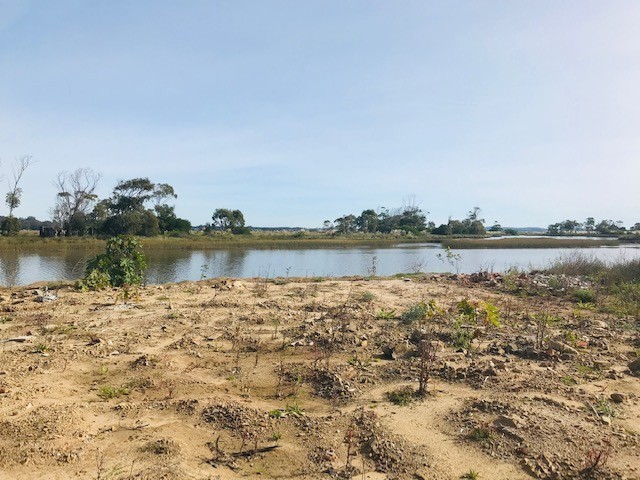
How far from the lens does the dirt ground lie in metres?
3.16

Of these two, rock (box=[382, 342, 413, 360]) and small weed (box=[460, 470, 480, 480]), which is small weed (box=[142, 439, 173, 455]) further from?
rock (box=[382, 342, 413, 360])

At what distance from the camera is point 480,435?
354 cm

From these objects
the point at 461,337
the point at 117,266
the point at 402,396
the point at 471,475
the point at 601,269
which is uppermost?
the point at 117,266

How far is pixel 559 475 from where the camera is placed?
307 cm

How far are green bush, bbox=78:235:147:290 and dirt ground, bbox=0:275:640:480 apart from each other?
2550 millimetres

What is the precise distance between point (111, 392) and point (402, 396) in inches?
112

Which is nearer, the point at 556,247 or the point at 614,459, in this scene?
the point at 614,459

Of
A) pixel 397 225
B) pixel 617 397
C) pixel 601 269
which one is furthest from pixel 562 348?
pixel 397 225

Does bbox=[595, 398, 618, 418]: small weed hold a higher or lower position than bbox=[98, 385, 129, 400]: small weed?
lower

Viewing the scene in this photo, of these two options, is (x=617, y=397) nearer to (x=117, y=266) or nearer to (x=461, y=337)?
(x=461, y=337)

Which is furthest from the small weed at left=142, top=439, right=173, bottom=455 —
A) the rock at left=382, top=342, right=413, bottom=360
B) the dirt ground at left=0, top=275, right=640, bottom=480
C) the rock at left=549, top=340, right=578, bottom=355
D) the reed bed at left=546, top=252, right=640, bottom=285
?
the reed bed at left=546, top=252, right=640, bottom=285

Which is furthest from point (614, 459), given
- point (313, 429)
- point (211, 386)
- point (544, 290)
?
point (544, 290)

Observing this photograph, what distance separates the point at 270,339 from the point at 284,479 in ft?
11.0

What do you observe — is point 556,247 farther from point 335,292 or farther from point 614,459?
point 614,459
